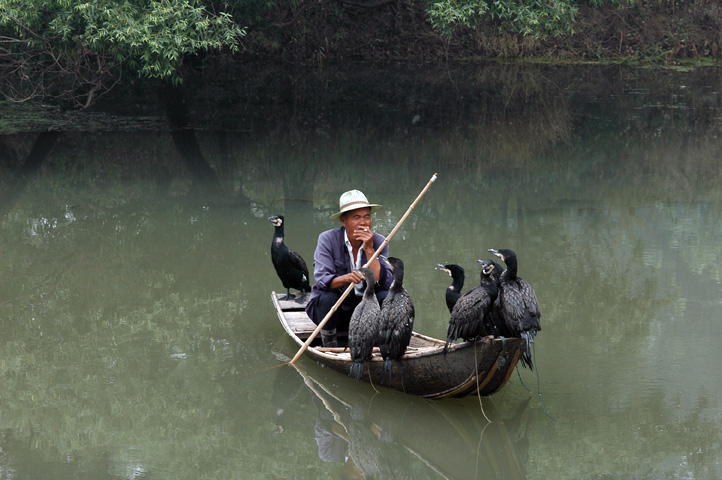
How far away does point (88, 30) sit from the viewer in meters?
10.4

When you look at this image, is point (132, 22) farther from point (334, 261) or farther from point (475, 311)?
point (475, 311)

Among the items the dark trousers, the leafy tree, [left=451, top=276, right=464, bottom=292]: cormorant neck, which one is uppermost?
the leafy tree

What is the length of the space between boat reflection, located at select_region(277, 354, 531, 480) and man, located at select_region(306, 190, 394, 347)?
0.58 meters

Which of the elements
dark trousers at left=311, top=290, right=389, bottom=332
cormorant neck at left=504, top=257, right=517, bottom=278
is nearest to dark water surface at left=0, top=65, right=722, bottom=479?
dark trousers at left=311, top=290, right=389, bottom=332

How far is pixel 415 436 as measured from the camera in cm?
505

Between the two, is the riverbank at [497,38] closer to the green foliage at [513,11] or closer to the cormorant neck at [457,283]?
the green foliage at [513,11]

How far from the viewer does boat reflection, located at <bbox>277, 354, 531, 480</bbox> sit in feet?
15.7

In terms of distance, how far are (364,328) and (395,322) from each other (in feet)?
0.79

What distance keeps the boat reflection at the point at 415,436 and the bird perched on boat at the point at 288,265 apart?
4.31 feet

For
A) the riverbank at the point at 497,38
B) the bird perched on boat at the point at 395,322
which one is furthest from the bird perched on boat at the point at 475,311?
the riverbank at the point at 497,38

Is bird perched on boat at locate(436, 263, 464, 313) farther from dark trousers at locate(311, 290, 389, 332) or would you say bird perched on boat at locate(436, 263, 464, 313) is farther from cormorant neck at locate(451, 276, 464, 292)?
dark trousers at locate(311, 290, 389, 332)

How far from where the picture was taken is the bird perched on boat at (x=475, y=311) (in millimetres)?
4668

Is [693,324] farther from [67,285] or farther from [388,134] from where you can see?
[388,134]

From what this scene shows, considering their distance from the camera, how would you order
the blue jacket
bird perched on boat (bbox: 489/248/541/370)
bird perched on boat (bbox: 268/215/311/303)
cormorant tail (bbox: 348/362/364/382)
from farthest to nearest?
bird perched on boat (bbox: 268/215/311/303), the blue jacket, cormorant tail (bbox: 348/362/364/382), bird perched on boat (bbox: 489/248/541/370)
